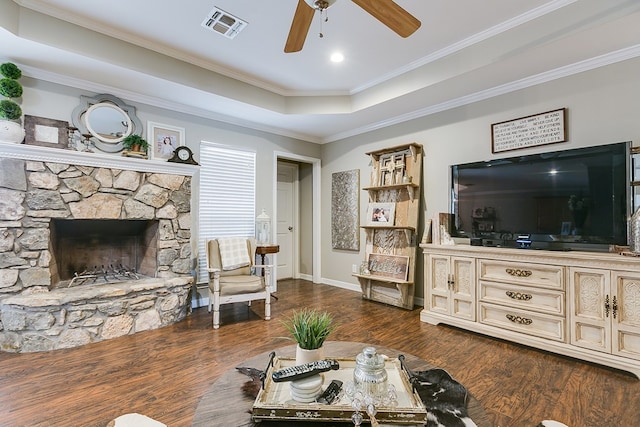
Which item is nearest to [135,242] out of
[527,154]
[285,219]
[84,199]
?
[84,199]

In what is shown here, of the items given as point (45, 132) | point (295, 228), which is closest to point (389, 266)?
point (295, 228)

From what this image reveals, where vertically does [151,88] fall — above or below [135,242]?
above

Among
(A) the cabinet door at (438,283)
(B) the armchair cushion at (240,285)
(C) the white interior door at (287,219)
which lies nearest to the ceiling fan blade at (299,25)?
(B) the armchair cushion at (240,285)

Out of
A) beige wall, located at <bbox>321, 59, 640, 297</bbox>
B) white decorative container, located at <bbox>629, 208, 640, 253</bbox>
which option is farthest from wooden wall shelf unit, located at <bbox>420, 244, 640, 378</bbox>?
beige wall, located at <bbox>321, 59, 640, 297</bbox>

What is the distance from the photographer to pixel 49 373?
2260 mm

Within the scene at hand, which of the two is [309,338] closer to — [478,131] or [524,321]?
[524,321]

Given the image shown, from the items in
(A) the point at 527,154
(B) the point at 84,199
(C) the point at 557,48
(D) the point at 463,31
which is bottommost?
(B) the point at 84,199

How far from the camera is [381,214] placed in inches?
167

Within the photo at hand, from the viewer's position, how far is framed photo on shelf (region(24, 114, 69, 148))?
2.91m

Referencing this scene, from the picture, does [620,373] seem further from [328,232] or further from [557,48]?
[328,232]

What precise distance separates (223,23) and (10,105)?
2048mm

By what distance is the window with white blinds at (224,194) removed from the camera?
13.5ft

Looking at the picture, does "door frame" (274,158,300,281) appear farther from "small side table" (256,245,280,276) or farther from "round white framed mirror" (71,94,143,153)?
"round white framed mirror" (71,94,143,153)

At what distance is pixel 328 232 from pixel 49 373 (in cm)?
381
